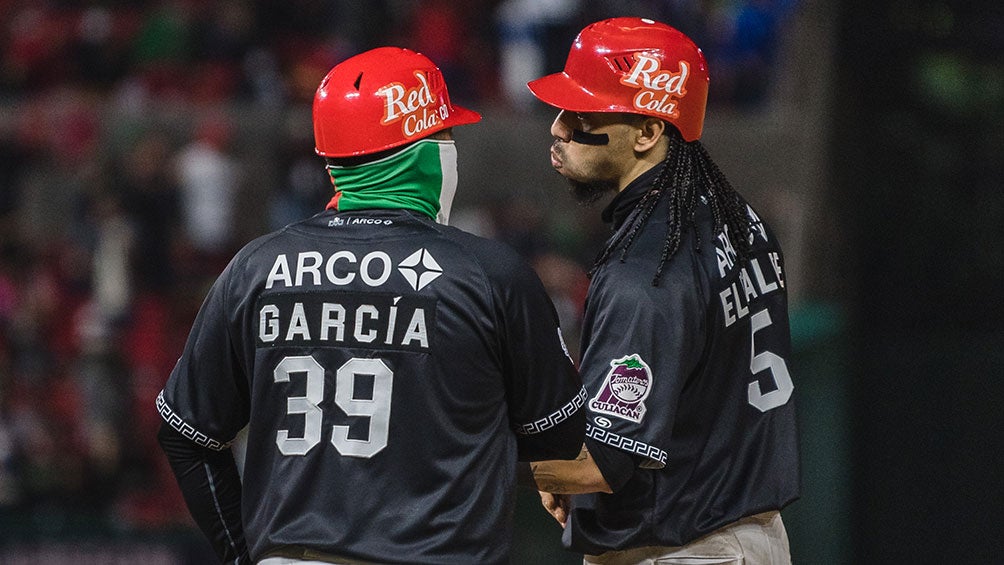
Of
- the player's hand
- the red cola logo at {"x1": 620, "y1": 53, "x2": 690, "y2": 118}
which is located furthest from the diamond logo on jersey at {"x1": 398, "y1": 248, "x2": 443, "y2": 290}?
the player's hand

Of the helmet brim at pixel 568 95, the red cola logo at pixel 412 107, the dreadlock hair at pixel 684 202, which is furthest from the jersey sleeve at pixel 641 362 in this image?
the red cola logo at pixel 412 107

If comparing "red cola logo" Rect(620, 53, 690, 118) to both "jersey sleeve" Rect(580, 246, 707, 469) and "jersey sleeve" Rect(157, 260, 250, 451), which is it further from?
"jersey sleeve" Rect(157, 260, 250, 451)

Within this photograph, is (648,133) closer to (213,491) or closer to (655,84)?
(655,84)

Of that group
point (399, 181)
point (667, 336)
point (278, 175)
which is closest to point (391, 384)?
point (399, 181)

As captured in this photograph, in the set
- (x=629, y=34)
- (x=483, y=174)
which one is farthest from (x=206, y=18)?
(x=629, y=34)

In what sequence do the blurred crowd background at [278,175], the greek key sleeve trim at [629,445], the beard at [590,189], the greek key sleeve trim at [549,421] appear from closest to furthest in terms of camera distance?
the greek key sleeve trim at [549,421]
the greek key sleeve trim at [629,445]
the beard at [590,189]
the blurred crowd background at [278,175]

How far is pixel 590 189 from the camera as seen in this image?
4.09 metres

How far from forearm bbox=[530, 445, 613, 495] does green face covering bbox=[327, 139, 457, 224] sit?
740mm

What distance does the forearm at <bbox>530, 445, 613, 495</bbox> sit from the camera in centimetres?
363

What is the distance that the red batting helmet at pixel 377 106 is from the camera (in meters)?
3.39

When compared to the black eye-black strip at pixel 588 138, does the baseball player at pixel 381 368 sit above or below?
below

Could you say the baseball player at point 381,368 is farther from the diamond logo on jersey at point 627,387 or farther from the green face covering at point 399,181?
the diamond logo on jersey at point 627,387

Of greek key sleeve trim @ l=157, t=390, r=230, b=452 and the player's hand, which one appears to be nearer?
greek key sleeve trim @ l=157, t=390, r=230, b=452

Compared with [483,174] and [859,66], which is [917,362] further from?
[483,174]
